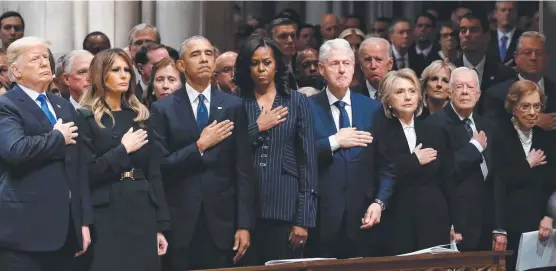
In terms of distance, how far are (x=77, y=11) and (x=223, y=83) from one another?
214 cm

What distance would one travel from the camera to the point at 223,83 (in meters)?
8.98

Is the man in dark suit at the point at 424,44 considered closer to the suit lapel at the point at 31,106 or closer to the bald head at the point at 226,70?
the bald head at the point at 226,70

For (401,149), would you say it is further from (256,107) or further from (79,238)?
(79,238)

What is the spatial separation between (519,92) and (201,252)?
242cm

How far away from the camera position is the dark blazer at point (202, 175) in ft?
25.1

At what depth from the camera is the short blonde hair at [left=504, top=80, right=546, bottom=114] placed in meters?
8.90

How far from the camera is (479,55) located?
998 centimetres

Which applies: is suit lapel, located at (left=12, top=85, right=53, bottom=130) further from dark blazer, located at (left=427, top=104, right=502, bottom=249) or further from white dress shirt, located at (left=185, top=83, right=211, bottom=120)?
dark blazer, located at (left=427, top=104, right=502, bottom=249)

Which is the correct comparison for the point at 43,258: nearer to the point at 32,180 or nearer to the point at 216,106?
the point at 32,180

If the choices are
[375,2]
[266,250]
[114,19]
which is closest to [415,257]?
[266,250]

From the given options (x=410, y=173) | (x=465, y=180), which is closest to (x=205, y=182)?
(x=410, y=173)

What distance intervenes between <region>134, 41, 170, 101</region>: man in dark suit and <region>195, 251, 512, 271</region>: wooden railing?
2.21 metres

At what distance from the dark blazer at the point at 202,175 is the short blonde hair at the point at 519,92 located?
199cm

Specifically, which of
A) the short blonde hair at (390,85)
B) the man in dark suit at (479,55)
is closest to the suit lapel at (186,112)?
the short blonde hair at (390,85)
